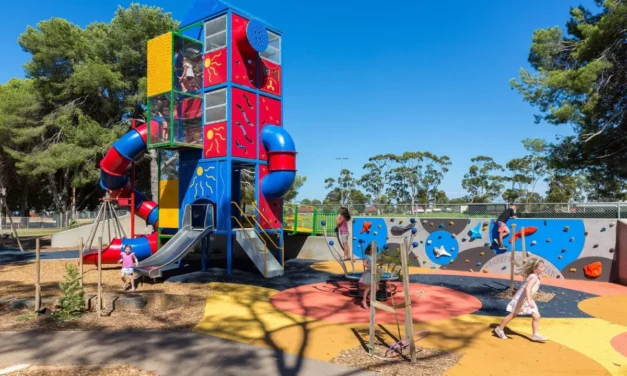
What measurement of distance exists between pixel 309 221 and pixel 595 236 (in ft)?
40.3

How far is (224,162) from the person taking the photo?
1367 centimetres

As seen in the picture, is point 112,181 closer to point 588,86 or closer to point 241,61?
point 241,61

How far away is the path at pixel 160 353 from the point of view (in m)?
5.29

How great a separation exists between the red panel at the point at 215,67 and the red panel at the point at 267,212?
332cm

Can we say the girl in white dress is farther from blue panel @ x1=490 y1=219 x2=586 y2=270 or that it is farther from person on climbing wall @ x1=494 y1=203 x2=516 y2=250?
blue panel @ x1=490 y1=219 x2=586 y2=270

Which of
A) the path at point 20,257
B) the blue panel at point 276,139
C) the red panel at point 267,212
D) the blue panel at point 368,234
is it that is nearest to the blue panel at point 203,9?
the blue panel at point 276,139

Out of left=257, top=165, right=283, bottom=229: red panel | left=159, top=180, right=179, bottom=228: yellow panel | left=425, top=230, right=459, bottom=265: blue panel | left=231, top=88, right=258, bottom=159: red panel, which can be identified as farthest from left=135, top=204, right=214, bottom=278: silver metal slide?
left=425, top=230, right=459, bottom=265: blue panel

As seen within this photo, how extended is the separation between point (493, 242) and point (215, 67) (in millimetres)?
10846

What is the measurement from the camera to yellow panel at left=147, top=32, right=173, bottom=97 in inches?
542

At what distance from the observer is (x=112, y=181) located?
16.3 meters

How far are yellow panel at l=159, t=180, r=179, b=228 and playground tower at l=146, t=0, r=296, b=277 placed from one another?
40mm

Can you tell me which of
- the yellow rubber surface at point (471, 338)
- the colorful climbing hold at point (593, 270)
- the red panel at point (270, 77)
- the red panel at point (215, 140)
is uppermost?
the red panel at point (270, 77)

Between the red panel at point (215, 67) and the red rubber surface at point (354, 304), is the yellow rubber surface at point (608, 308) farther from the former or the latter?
the red panel at point (215, 67)

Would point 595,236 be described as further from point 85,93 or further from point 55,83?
point 55,83
